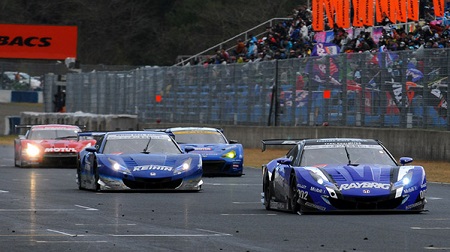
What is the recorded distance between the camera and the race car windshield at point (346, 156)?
1789 cm

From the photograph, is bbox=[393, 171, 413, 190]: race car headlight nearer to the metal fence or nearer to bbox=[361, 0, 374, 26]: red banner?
the metal fence

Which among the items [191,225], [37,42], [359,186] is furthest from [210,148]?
[37,42]

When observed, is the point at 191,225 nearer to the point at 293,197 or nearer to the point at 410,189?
the point at 293,197

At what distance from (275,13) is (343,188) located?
2613 inches

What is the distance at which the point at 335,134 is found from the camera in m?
39.6

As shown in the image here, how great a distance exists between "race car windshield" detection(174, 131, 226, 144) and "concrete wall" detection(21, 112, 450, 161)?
652 centimetres

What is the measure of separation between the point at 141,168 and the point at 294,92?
21.0 metres

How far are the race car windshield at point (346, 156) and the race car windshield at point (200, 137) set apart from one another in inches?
463

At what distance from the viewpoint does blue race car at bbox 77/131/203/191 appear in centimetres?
2219

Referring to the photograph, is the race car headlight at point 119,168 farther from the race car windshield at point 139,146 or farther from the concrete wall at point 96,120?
the concrete wall at point 96,120

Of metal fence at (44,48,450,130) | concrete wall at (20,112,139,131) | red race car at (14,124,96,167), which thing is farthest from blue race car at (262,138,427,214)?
concrete wall at (20,112,139,131)

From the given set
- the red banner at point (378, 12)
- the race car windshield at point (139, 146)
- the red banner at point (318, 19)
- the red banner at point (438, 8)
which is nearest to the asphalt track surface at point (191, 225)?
the race car windshield at point (139, 146)

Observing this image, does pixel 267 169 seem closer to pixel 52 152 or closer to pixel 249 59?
pixel 52 152

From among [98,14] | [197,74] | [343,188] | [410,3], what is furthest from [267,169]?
[98,14]
